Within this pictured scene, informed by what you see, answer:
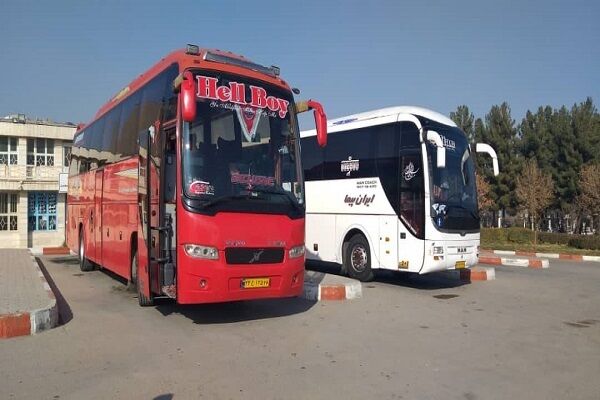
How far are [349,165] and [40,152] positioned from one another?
28.4 m

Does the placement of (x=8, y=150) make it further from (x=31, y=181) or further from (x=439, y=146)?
(x=439, y=146)

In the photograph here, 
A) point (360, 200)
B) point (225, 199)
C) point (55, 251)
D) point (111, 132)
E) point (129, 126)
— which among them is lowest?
point (55, 251)

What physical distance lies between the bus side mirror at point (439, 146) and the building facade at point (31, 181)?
27796 millimetres

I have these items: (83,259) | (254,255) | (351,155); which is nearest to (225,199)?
(254,255)

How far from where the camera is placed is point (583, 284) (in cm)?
1356

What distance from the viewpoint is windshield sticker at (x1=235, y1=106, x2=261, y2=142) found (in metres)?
7.95

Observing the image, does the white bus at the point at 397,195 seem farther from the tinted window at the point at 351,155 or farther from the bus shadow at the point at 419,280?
the bus shadow at the point at 419,280

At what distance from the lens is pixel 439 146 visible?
1088 centimetres

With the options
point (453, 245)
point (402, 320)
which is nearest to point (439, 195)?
point (453, 245)

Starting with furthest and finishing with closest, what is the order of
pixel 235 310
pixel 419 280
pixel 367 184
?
1. pixel 419 280
2. pixel 367 184
3. pixel 235 310

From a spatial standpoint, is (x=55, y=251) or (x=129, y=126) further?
(x=55, y=251)

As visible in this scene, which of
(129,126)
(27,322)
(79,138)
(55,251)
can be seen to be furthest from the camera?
(55,251)

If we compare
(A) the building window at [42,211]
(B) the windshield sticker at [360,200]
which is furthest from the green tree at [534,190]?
(A) the building window at [42,211]

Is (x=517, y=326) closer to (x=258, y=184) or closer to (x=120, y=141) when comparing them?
(x=258, y=184)
